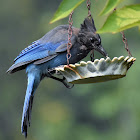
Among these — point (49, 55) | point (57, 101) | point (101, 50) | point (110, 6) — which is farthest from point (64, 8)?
point (57, 101)

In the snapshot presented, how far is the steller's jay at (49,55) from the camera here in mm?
3465

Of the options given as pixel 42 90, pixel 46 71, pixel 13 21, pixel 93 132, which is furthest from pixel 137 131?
pixel 46 71

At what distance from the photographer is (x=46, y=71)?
3582 mm

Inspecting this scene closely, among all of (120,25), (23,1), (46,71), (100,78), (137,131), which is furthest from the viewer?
(23,1)

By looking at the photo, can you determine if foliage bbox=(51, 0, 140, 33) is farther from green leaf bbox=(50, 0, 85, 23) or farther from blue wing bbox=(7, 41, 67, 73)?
blue wing bbox=(7, 41, 67, 73)

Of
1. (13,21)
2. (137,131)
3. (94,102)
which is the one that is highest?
(13,21)

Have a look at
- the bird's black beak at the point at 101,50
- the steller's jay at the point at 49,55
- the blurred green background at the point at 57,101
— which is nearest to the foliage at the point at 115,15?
the bird's black beak at the point at 101,50

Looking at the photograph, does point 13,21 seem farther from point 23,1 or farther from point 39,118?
point 39,118

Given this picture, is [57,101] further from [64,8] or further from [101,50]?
[64,8]

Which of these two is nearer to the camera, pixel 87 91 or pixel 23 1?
pixel 87 91

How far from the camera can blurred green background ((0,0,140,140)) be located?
18.9 meters

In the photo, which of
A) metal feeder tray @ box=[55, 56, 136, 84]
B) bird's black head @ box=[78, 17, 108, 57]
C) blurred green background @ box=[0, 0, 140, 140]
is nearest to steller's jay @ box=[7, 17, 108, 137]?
bird's black head @ box=[78, 17, 108, 57]

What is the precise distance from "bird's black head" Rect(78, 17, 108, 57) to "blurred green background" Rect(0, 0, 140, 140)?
14.6m

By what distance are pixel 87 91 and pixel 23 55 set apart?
17209mm
